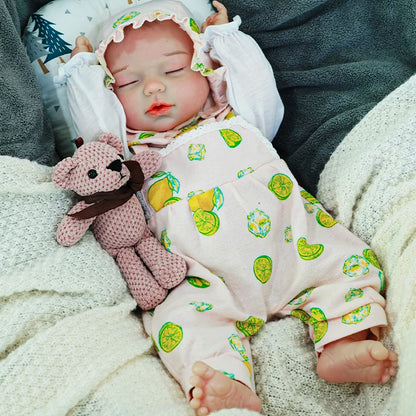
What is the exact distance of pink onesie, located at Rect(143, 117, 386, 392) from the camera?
2.92 feet

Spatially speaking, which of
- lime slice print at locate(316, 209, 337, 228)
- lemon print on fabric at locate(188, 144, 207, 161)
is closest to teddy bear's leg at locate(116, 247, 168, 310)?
lemon print on fabric at locate(188, 144, 207, 161)

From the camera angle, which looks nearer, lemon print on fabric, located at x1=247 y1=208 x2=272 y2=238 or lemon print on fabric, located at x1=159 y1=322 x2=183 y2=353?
lemon print on fabric, located at x1=159 y1=322 x2=183 y2=353

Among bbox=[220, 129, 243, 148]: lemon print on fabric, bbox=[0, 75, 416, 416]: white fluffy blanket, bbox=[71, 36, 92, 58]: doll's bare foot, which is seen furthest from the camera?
bbox=[71, 36, 92, 58]: doll's bare foot

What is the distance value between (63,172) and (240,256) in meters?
0.37

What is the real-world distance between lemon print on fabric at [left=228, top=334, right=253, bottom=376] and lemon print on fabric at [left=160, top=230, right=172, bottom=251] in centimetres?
23

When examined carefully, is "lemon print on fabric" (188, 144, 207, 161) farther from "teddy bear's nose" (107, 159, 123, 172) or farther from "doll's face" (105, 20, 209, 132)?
"teddy bear's nose" (107, 159, 123, 172)

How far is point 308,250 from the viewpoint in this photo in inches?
39.2

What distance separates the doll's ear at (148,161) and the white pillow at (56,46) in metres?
0.31

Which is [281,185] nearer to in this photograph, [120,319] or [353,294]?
[353,294]

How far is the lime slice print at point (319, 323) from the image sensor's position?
2.99 ft

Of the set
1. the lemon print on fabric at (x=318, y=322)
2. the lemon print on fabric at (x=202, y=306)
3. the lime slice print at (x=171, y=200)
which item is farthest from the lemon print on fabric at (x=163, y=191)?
the lemon print on fabric at (x=318, y=322)

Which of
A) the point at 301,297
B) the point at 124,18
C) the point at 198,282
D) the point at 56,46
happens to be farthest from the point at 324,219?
the point at 56,46

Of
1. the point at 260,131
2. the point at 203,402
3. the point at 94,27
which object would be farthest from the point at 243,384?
the point at 94,27

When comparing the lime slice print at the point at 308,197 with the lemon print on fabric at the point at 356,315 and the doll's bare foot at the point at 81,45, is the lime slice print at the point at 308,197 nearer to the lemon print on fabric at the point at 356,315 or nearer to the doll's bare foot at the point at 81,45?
the lemon print on fabric at the point at 356,315
